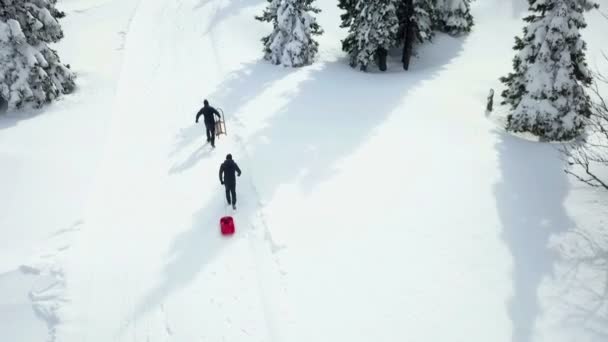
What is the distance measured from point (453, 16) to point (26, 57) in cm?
2573

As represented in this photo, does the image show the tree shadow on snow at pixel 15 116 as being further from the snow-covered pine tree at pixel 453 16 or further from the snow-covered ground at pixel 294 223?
the snow-covered pine tree at pixel 453 16

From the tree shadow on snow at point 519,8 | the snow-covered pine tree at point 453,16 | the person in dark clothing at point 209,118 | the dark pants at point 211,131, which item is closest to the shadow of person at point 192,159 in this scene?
the dark pants at point 211,131

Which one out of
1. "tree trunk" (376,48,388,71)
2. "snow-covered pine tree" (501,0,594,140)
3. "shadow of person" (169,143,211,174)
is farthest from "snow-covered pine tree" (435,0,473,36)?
"shadow of person" (169,143,211,174)

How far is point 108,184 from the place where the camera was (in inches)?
500

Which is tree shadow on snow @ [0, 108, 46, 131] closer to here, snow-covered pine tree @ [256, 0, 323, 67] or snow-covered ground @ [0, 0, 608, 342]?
snow-covered ground @ [0, 0, 608, 342]

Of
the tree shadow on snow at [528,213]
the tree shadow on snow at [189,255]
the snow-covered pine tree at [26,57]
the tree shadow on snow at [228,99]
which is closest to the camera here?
the tree shadow on snow at [528,213]

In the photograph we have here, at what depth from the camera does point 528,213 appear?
11.2m

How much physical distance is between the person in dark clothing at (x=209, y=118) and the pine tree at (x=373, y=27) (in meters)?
11.2

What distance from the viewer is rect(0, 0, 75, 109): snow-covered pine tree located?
16.9 metres

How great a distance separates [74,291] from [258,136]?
322 inches

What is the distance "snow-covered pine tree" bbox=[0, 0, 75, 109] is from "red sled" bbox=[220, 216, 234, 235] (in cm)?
1303

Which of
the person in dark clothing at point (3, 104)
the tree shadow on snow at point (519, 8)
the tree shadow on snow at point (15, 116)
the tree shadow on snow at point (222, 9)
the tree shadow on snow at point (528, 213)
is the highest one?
the tree shadow on snow at point (222, 9)

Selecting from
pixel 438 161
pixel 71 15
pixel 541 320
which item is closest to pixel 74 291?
Result: pixel 541 320

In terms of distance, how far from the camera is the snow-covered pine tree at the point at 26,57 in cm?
1691
